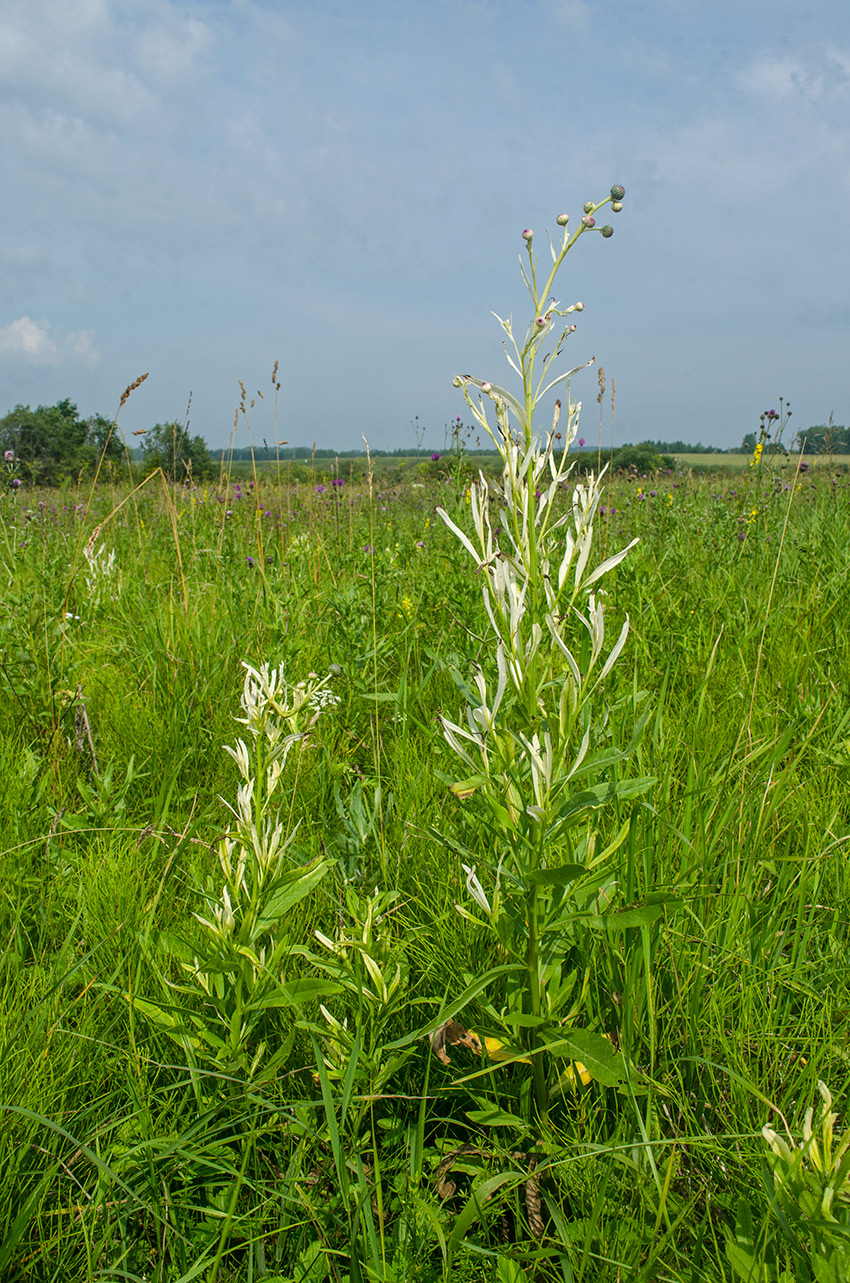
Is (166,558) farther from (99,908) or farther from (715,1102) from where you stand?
(715,1102)

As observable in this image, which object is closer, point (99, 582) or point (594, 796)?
point (594, 796)

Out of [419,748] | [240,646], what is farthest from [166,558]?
[419,748]

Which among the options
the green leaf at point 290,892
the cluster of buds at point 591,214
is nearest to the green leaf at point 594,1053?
the green leaf at point 290,892

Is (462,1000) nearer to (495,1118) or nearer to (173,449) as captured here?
(495,1118)

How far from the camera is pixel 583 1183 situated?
102 centimetres

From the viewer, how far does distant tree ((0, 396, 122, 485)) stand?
17.4 ft

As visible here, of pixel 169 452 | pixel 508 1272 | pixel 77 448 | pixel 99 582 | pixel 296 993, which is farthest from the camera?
pixel 77 448

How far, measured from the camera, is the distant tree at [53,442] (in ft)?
17.4

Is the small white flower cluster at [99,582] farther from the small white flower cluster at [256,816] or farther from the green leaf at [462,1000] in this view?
the green leaf at [462,1000]

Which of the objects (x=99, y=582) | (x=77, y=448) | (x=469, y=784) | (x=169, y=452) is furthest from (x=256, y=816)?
(x=77, y=448)

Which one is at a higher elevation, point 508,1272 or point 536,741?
point 536,741

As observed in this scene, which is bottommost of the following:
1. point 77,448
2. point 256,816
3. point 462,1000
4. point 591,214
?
point 462,1000

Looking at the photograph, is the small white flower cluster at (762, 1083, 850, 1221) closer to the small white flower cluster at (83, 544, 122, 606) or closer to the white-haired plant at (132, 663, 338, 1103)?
the white-haired plant at (132, 663, 338, 1103)

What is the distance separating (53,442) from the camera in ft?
71.6
